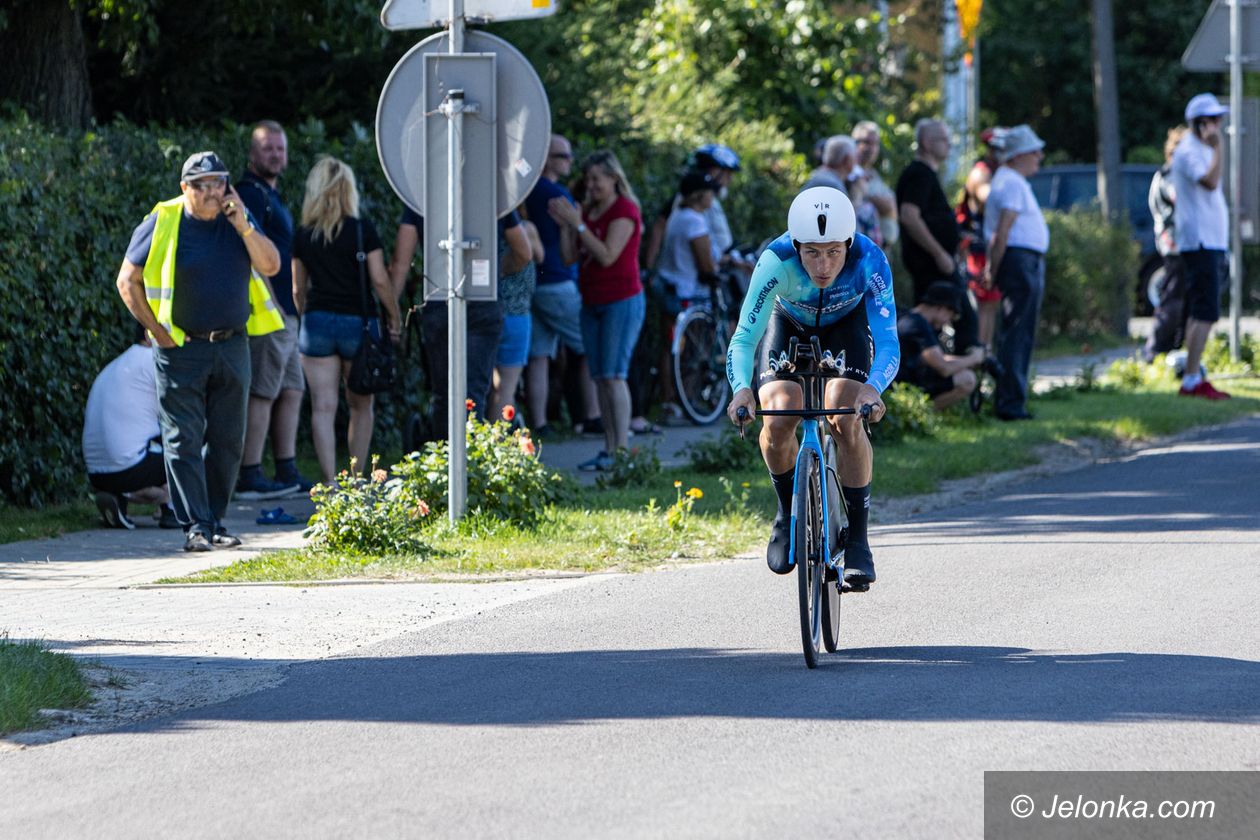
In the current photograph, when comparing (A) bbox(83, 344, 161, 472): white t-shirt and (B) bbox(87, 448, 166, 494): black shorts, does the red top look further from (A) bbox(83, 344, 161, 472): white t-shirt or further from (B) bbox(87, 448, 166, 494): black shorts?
(B) bbox(87, 448, 166, 494): black shorts

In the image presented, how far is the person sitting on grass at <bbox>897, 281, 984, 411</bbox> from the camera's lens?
→ 1423 centimetres

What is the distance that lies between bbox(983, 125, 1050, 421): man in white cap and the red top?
3.60 meters

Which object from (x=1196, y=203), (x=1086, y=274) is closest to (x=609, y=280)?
(x=1196, y=203)

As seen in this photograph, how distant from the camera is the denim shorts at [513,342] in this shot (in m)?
13.2

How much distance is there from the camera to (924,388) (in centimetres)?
1448

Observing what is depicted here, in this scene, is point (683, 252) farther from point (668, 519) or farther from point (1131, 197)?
point (1131, 197)

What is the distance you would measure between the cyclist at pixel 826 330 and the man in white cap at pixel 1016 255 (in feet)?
26.2

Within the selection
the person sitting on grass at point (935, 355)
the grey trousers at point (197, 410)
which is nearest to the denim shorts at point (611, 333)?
the person sitting on grass at point (935, 355)

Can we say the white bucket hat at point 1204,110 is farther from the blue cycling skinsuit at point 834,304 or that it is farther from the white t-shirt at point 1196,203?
the blue cycling skinsuit at point 834,304

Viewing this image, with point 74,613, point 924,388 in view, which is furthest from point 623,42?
point 74,613

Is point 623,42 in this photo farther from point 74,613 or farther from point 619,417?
point 74,613

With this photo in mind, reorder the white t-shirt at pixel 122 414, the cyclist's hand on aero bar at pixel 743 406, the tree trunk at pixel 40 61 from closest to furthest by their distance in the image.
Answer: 1. the cyclist's hand on aero bar at pixel 743 406
2. the white t-shirt at pixel 122 414
3. the tree trunk at pixel 40 61

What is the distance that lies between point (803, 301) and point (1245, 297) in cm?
2761

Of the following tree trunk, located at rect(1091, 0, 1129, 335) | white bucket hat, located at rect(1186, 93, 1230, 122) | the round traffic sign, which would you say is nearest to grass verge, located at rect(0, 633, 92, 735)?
the round traffic sign
